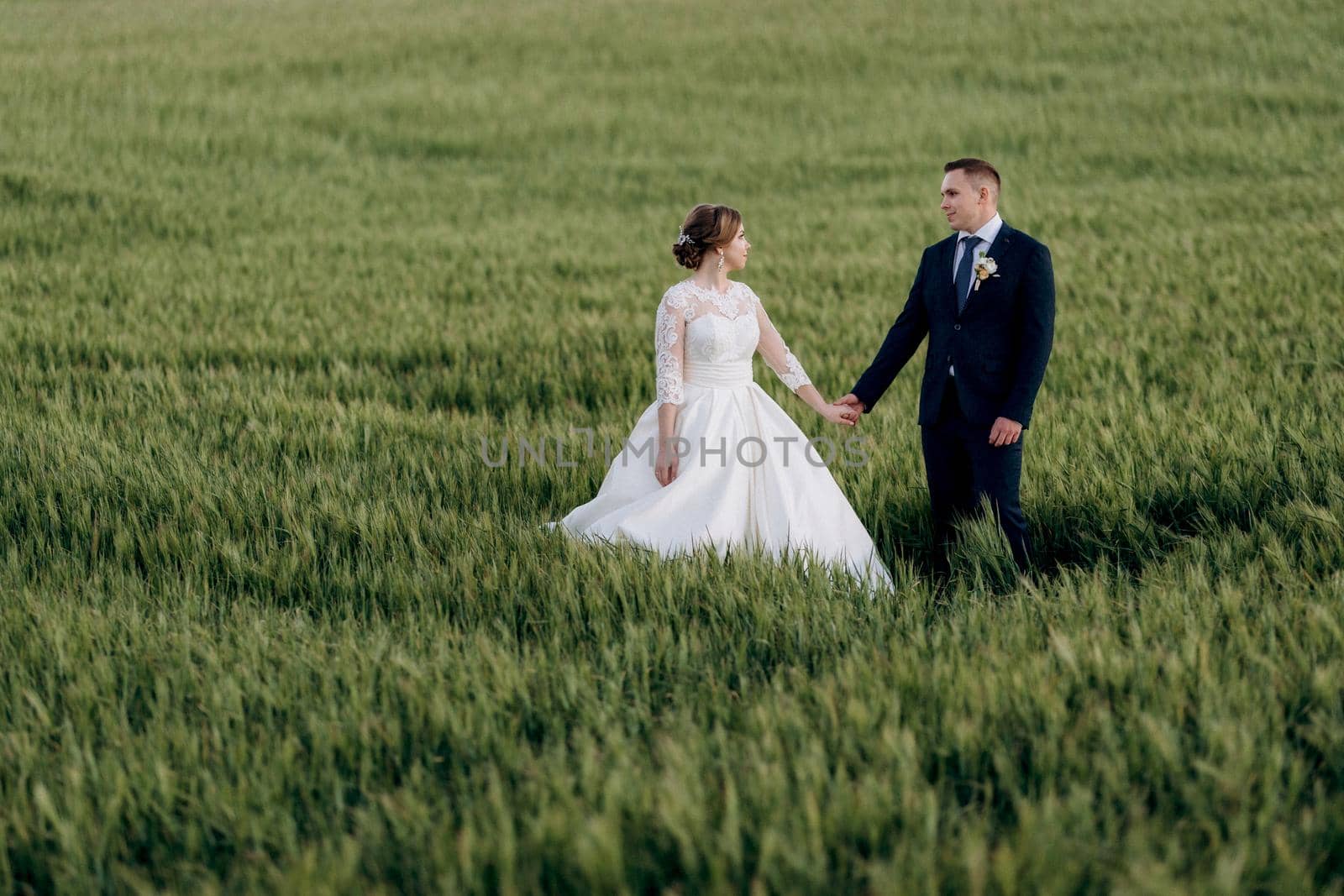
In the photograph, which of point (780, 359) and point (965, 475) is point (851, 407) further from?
point (965, 475)

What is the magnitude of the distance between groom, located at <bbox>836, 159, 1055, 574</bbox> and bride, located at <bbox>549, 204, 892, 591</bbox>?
Result: 0.55 metres

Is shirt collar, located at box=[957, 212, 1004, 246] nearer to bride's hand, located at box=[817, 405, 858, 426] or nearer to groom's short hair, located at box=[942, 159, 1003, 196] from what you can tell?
groom's short hair, located at box=[942, 159, 1003, 196]

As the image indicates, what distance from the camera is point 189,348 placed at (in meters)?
7.92

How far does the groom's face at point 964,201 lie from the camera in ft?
14.3

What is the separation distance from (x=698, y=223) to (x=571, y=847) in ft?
9.68

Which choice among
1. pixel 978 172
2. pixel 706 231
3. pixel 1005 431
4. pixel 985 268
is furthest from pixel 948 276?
pixel 706 231

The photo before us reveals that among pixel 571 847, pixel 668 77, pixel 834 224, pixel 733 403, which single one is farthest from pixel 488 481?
pixel 668 77

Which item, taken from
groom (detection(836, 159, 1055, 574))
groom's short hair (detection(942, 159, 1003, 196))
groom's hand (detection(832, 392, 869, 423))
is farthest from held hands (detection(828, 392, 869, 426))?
groom's short hair (detection(942, 159, 1003, 196))

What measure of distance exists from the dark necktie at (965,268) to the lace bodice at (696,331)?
89 centimetres

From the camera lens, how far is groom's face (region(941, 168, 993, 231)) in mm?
4348

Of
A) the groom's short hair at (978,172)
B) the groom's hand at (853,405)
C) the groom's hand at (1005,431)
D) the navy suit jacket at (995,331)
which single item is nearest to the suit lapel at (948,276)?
the navy suit jacket at (995,331)

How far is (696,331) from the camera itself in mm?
4680

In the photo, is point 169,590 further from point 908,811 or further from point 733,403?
point 908,811

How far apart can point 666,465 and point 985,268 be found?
159 centimetres
